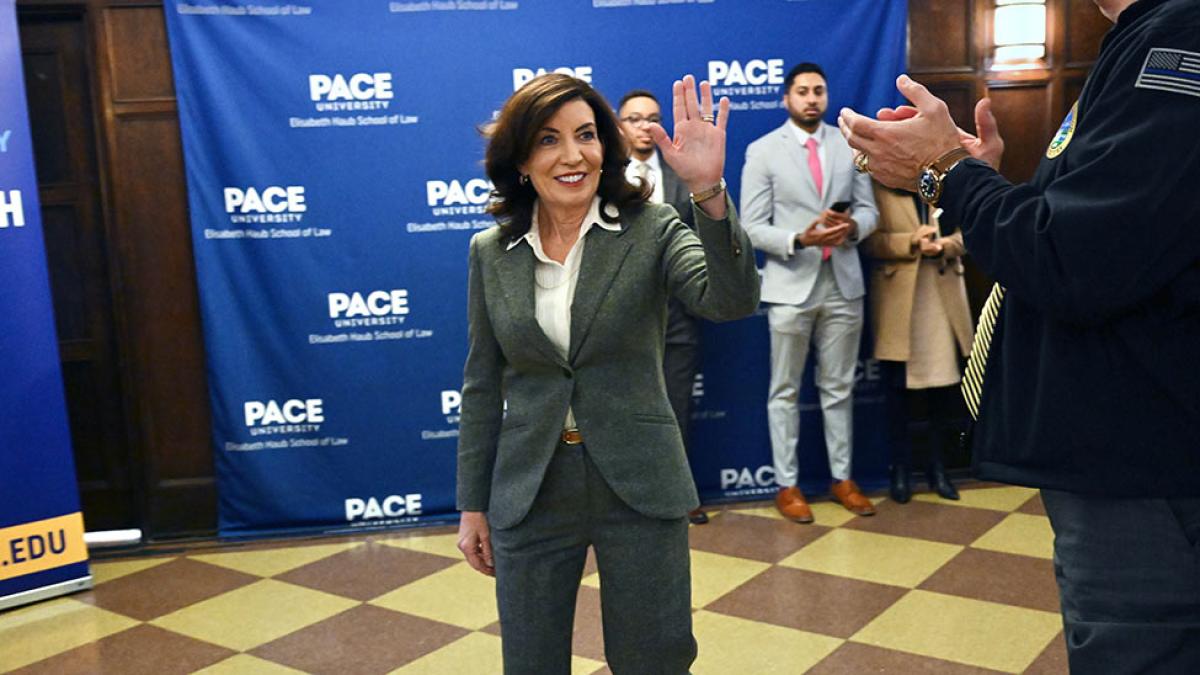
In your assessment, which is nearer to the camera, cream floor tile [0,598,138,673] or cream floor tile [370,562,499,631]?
cream floor tile [0,598,138,673]

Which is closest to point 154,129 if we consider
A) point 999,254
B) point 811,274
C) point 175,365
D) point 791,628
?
point 175,365

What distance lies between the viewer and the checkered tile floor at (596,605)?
308 cm

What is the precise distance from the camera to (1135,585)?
1244mm

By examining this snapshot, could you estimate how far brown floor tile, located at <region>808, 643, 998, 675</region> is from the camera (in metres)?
2.88

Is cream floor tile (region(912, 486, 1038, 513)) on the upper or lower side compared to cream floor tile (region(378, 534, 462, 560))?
lower

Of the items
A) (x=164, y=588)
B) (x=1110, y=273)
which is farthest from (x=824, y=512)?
(x=1110, y=273)

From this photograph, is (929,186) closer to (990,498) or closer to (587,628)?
(587,628)

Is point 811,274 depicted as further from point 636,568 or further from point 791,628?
point 636,568

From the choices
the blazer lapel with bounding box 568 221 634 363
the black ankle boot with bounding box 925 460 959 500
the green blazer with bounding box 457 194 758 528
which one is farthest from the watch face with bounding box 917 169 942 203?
the black ankle boot with bounding box 925 460 959 500

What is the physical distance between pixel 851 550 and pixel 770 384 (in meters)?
0.96

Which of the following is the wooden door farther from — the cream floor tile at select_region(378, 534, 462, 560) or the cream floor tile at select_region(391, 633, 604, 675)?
the cream floor tile at select_region(391, 633, 604, 675)

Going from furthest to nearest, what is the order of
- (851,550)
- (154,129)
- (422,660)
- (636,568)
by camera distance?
(154,129)
(851,550)
(422,660)
(636,568)

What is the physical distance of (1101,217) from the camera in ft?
3.76

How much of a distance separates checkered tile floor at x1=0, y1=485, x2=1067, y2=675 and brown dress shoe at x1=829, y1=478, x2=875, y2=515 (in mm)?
55
